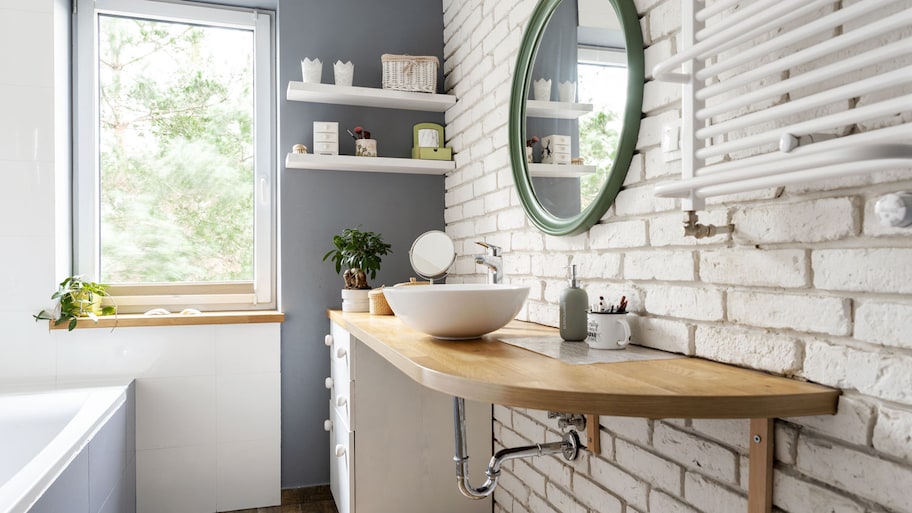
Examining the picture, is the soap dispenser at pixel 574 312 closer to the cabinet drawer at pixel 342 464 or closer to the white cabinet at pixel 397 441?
the white cabinet at pixel 397 441

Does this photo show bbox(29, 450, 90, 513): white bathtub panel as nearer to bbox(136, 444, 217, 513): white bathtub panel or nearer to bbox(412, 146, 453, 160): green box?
bbox(136, 444, 217, 513): white bathtub panel

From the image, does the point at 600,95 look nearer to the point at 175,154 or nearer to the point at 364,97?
the point at 364,97

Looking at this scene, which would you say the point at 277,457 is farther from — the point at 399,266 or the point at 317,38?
the point at 317,38

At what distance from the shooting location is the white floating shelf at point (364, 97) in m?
2.63

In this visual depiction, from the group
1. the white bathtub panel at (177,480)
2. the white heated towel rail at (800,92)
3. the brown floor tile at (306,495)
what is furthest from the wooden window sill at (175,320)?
the white heated towel rail at (800,92)

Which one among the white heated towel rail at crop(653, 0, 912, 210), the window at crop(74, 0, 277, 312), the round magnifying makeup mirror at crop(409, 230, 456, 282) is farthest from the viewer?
the window at crop(74, 0, 277, 312)

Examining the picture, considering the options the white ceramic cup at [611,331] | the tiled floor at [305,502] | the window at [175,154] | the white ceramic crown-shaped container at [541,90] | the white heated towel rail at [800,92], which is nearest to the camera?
the white heated towel rail at [800,92]

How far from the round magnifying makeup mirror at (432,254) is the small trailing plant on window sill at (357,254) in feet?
0.60

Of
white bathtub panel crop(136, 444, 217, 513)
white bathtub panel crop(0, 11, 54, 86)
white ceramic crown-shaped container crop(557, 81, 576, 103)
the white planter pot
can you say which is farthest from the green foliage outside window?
white ceramic crown-shaped container crop(557, 81, 576, 103)

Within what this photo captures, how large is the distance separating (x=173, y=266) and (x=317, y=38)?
4.11ft

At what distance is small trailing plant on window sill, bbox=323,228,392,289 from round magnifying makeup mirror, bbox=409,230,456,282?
18 cm

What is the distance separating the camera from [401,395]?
211cm

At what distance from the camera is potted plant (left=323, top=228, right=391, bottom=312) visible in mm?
2539

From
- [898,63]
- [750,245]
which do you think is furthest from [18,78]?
[898,63]
